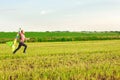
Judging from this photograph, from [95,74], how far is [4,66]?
5.47 meters

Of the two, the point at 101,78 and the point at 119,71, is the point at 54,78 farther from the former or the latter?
the point at 119,71

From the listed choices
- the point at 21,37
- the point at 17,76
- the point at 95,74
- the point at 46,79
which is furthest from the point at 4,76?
the point at 21,37

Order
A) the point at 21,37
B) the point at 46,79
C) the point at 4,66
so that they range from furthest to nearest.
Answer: the point at 21,37 < the point at 4,66 < the point at 46,79

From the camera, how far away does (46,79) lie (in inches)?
395

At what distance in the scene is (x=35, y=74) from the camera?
35.6 ft

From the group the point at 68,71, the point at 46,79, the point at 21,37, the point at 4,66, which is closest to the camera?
the point at 46,79

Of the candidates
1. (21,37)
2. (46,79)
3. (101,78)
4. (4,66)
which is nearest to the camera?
(46,79)

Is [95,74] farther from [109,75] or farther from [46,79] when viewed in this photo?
[46,79]

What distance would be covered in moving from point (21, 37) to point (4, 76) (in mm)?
11654

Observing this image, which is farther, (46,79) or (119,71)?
(119,71)

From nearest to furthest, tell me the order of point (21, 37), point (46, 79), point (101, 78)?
point (46, 79) < point (101, 78) < point (21, 37)

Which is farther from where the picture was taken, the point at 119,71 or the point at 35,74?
the point at 119,71

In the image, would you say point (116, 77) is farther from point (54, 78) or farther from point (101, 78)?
point (54, 78)

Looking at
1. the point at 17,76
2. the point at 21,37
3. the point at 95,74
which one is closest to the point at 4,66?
the point at 17,76
